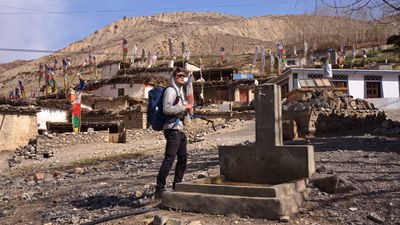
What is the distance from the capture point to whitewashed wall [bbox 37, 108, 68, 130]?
30641 millimetres

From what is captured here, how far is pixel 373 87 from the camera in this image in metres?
30.9

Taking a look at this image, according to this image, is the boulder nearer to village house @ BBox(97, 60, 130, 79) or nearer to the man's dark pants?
the man's dark pants

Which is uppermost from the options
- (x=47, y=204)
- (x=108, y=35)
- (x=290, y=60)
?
(x=108, y=35)

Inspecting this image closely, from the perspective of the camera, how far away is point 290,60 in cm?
6259

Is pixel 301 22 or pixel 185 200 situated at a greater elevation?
pixel 301 22

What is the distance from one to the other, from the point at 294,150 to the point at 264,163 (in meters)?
0.51

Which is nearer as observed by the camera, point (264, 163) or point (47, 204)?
point (264, 163)

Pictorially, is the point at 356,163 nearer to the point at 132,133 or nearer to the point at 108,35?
the point at 132,133

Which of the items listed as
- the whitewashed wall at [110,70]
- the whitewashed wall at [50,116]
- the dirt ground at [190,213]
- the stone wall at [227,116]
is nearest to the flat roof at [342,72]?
the stone wall at [227,116]

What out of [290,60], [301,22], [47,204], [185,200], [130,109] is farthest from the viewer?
[301,22]

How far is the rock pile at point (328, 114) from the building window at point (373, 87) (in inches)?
557

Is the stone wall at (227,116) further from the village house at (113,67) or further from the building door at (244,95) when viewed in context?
the village house at (113,67)

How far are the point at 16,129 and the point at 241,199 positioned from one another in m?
24.3

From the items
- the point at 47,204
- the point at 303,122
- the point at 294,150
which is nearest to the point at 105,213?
the point at 47,204
